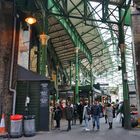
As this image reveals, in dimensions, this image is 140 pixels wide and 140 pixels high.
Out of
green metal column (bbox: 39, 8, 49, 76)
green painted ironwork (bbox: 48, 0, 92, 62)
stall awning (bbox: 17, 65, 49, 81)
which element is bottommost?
stall awning (bbox: 17, 65, 49, 81)

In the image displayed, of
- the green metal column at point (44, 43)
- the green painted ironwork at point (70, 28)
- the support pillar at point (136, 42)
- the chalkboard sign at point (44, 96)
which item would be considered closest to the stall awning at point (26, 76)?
the chalkboard sign at point (44, 96)

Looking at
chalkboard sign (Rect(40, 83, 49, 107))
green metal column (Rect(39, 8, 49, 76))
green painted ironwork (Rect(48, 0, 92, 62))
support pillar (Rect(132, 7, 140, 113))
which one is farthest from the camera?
green painted ironwork (Rect(48, 0, 92, 62))

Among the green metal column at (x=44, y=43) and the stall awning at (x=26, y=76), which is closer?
the stall awning at (x=26, y=76)

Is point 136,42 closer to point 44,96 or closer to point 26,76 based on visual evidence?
point 44,96

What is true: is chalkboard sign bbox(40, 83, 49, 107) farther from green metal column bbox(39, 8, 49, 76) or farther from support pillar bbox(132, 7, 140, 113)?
support pillar bbox(132, 7, 140, 113)

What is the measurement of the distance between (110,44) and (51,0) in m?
21.6

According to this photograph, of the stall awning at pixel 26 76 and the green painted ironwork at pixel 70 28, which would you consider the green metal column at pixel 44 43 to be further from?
the green painted ironwork at pixel 70 28

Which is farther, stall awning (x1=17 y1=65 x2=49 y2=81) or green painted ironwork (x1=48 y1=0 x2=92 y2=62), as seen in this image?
green painted ironwork (x1=48 y1=0 x2=92 y2=62)

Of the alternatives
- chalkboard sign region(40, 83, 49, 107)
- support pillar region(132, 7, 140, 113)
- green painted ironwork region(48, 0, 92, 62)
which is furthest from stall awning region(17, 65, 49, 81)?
support pillar region(132, 7, 140, 113)

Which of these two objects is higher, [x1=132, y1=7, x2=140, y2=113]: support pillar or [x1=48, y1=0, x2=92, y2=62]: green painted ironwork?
[x1=48, y1=0, x2=92, y2=62]: green painted ironwork

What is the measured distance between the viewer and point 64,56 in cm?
3266

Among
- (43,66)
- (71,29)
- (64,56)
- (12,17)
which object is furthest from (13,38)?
(64,56)

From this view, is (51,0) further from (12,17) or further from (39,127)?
(39,127)

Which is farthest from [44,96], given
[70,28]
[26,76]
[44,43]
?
[70,28]
